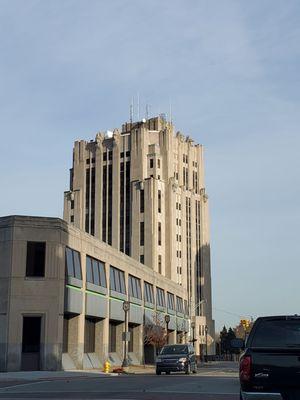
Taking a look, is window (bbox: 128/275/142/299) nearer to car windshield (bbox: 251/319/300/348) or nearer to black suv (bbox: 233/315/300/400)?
car windshield (bbox: 251/319/300/348)

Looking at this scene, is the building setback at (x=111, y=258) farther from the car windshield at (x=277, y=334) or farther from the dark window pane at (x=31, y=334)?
the car windshield at (x=277, y=334)

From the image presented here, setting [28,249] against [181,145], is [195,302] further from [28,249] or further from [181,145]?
[28,249]

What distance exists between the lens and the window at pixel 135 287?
181 ft

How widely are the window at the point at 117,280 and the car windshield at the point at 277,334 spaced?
129ft

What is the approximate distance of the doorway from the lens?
120 feet

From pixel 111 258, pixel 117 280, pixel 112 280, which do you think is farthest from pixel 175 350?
pixel 117 280

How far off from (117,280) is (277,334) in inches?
1650

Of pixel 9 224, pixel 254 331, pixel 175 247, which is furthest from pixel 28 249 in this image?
pixel 175 247

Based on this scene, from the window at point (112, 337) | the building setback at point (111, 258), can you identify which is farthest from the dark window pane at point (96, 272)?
the window at point (112, 337)

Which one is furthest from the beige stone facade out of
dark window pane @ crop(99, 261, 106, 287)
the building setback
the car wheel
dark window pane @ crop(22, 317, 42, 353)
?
the car wheel

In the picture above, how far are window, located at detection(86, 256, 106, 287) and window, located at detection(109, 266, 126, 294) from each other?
1820 mm

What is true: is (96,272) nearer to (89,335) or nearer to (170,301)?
(89,335)

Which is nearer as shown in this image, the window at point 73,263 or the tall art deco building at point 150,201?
the window at point 73,263

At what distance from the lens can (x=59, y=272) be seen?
1484 inches
